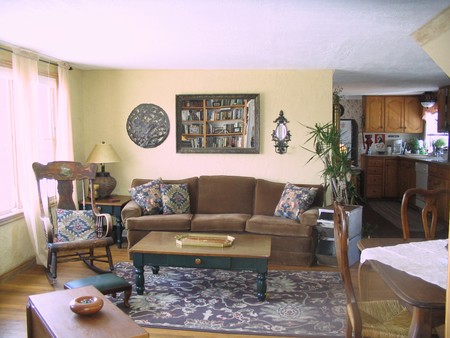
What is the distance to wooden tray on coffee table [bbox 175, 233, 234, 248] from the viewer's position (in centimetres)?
379

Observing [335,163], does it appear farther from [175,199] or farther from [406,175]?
[406,175]

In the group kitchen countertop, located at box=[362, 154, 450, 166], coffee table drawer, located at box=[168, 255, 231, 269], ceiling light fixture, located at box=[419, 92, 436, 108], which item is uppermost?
ceiling light fixture, located at box=[419, 92, 436, 108]

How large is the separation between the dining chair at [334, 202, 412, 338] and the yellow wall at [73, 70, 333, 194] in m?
3.36

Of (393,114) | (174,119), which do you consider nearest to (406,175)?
(393,114)

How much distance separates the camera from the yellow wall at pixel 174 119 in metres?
5.50

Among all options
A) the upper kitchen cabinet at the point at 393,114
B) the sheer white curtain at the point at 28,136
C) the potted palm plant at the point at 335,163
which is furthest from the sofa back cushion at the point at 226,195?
the upper kitchen cabinet at the point at 393,114

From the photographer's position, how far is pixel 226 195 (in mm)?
5402

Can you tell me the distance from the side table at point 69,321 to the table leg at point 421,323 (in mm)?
1252

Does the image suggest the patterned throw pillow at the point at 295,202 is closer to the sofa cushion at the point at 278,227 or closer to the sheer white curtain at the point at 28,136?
the sofa cushion at the point at 278,227

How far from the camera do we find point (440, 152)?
26.3 ft

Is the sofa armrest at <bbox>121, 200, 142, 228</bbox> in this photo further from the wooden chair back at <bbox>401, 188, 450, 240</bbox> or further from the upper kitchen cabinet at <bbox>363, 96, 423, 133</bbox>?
the upper kitchen cabinet at <bbox>363, 96, 423, 133</bbox>

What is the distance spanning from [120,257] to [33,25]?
8.86 ft

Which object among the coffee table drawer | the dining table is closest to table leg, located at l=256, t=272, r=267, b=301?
the coffee table drawer

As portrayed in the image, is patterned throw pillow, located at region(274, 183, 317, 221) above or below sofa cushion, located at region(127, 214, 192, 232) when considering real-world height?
above
